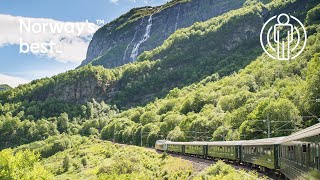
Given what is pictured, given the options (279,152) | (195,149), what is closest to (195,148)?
(195,149)

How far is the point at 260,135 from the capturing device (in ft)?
276

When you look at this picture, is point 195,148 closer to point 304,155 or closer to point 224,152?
point 224,152

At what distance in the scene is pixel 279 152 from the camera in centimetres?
3166

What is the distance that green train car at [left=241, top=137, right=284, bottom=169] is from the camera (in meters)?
33.2

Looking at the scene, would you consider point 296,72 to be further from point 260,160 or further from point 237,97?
point 260,160

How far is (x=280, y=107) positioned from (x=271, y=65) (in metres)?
102

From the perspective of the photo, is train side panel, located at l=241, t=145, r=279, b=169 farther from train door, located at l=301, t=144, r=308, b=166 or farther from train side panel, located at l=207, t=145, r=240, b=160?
train door, located at l=301, t=144, r=308, b=166

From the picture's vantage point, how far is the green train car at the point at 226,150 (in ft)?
166

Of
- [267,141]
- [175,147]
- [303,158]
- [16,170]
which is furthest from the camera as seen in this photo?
[175,147]

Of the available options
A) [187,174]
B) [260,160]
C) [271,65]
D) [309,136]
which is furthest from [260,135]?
[271,65]

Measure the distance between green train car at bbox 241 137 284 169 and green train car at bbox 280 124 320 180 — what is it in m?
6.29

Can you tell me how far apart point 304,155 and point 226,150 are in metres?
36.1

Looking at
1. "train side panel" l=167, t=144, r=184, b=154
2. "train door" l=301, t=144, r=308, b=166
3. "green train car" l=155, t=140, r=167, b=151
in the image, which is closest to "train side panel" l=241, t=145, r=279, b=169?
"train door" l=301, t=144, r=308, b=166

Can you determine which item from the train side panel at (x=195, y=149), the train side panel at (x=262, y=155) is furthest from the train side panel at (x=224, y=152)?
the train side panel at (x=195, y=149)
